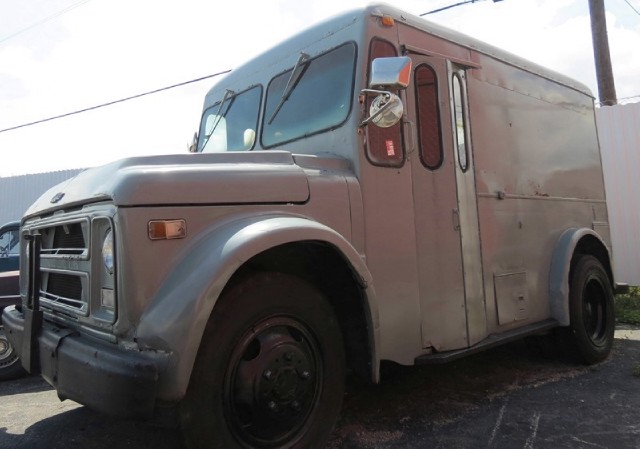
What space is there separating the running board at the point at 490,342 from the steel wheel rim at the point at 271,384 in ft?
3.21

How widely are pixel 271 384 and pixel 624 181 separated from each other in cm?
886

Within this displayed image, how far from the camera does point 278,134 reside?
3822mm

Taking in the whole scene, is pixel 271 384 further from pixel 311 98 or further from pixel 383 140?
pixel 311 98

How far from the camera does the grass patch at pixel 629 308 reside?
7238 millimetres

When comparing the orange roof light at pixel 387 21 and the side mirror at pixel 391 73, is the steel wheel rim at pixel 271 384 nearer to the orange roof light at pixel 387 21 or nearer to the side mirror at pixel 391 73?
the side mirror at pixel 391 73

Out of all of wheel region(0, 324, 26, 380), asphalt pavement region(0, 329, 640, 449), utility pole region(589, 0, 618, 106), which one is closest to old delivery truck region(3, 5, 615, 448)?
asphalt pavement region(0, 329, 640, 449)

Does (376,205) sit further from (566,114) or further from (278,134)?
(566,114)

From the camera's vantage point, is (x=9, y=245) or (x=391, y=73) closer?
(x=391, y=73)

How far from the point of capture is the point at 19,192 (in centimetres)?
1662

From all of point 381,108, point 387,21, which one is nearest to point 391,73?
point 381,108

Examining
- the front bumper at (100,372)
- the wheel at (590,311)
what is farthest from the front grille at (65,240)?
the wheel at (590,311)

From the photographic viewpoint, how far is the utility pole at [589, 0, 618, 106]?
11073 mm

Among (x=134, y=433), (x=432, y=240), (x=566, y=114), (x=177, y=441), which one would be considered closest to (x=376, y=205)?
(x=432, y=240)

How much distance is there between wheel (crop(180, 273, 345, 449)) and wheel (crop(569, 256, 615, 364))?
115 inches
